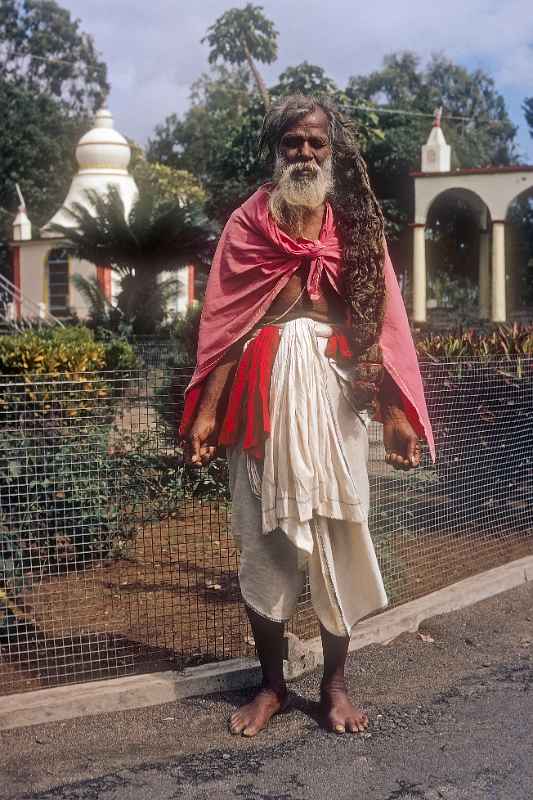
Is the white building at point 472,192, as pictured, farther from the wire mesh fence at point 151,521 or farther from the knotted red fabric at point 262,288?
the knotted red fabric at point 262,288

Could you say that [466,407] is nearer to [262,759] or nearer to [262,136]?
[262,136]

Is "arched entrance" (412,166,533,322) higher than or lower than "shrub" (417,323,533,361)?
higher

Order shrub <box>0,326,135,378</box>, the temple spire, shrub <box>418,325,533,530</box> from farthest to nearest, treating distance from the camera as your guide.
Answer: the temple spire < shrub <box>0,326,135,378</box> < shrub <box>418,325,533,530</box>

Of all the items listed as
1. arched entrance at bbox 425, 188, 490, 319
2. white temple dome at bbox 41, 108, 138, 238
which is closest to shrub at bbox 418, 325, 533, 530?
arched entrance at bbox 425, 188, 490, 319

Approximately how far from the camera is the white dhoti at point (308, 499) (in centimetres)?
328

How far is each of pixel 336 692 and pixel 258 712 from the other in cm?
30

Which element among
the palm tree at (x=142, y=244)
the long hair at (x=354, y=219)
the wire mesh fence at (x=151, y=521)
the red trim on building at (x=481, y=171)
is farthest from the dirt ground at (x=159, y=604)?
the red trim on building at (x=481, y=171)

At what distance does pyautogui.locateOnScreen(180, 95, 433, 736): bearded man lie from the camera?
333 centimetres

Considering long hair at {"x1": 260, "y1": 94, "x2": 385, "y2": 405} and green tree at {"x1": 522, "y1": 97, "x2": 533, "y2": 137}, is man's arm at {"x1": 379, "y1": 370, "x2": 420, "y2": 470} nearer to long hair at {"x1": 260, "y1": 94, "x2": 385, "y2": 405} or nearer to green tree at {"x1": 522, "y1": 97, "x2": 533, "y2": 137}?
long hair at {"x1": 260, "y1": 94, "x2": 385, "y2": 405}

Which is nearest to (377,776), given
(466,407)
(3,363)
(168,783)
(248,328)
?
(168,783)

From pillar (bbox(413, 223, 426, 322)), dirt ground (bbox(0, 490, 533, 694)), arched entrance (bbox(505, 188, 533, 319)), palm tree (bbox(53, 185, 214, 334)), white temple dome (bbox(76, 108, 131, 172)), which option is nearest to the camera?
dirt ground (bbox(0, 490, 533, 694))

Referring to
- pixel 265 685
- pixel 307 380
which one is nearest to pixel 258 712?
pixel 265 685

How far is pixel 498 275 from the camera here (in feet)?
69.6

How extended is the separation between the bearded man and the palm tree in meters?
15.1
